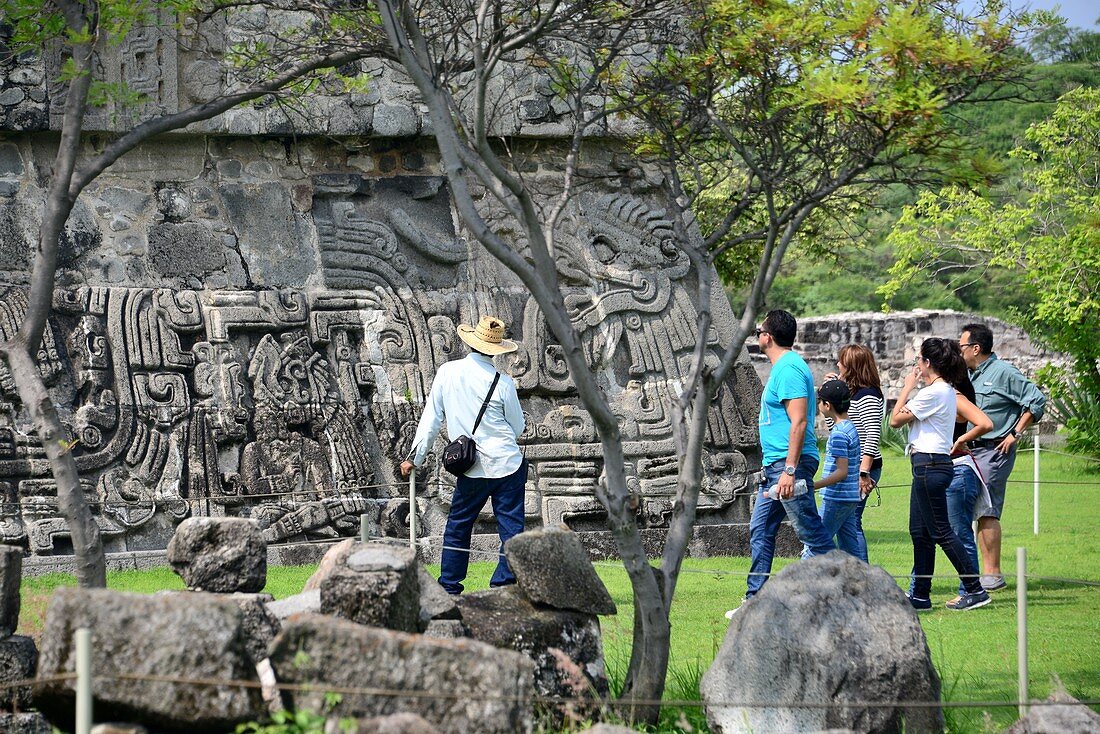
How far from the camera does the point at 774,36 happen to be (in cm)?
523

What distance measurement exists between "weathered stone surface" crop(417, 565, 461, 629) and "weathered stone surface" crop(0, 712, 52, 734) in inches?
51.4

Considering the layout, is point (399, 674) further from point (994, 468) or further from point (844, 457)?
point (994, 468)

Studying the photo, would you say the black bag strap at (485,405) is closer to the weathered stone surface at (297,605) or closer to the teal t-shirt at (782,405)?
the teal t-shirt at (782,405)

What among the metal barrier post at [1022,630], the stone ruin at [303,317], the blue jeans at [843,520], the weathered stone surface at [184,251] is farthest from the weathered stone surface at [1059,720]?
the weathered stone surface at [184,251]

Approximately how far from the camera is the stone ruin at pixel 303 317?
27.5ft

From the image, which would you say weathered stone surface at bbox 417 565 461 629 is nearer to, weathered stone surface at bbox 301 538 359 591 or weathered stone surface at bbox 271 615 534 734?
weathered stone surface at bbox 301 538 359 591

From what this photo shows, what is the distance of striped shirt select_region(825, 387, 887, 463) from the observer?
7246 mm

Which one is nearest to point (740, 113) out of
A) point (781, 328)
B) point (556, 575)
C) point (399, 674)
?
point (781, 328)

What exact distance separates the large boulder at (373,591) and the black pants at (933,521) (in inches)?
138

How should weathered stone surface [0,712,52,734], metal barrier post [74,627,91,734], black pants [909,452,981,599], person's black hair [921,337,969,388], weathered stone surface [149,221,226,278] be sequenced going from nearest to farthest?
metal barrier post [74,627,91,734]
weathered stone surface [0,712,52,734]
black pants [909,452,981,599]
person's black hair [921,337,969,388]
weathered stone surface [149,221,226,278]

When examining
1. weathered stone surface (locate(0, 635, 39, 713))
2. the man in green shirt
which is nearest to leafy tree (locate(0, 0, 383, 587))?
weathered stone surface (locate(0, 635, 39, 713))

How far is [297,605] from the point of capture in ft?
15.9

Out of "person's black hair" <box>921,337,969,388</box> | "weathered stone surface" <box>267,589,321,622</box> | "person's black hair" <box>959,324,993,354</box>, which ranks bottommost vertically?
"weathered stone surface" <box>267,589,321,622</box>

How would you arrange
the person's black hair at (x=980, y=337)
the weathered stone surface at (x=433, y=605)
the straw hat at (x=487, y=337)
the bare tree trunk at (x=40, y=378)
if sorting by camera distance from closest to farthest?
1. the weathered stone surface at (x=433, y=605)
2. the bare tree trunk at (x=40, y=378)
3. the straw hat at (x=487, y=337)
4. the person's black hair at (x=980, y=337)
